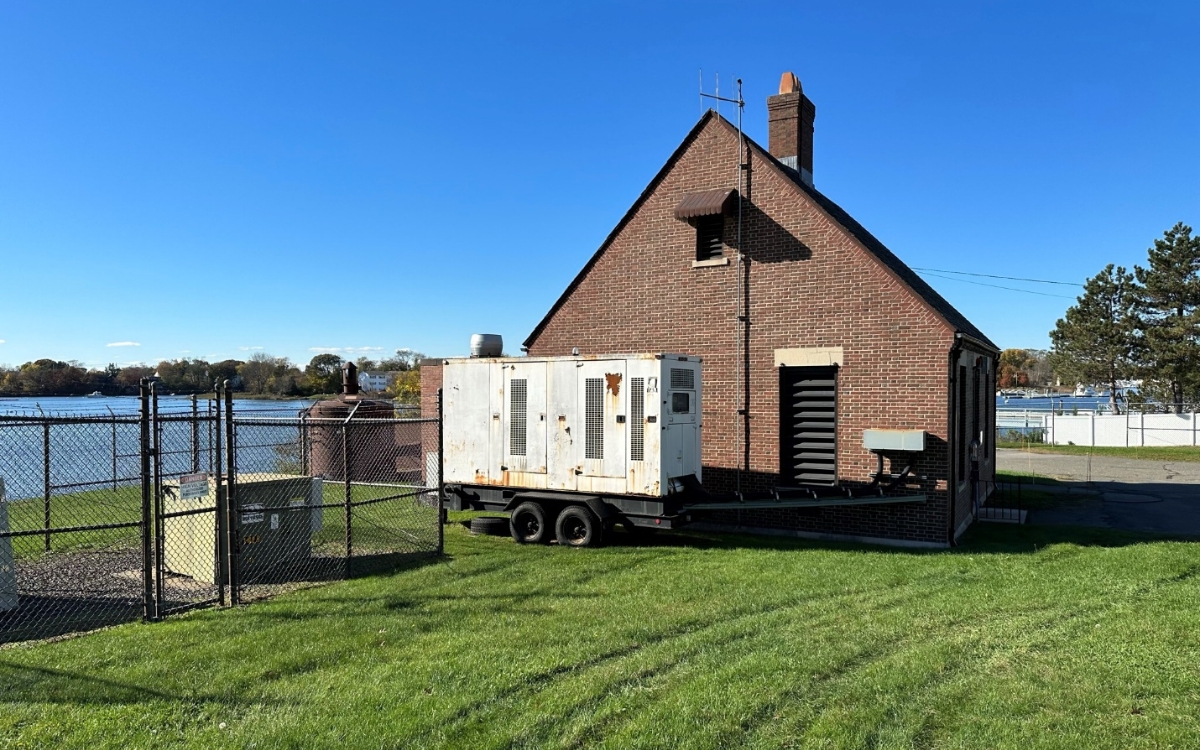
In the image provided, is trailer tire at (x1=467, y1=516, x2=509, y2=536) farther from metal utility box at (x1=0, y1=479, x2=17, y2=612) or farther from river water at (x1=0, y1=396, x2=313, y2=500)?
metal utility box at (x1=0, y1=479, x2=17, y2=612)

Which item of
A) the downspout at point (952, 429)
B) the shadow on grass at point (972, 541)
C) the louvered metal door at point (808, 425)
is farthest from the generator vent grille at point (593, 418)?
the downspout at point (952, 429)

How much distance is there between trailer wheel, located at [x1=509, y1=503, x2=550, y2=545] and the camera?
40.4ft

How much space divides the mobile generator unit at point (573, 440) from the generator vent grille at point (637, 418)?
15mm

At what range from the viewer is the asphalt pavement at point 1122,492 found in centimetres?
1491

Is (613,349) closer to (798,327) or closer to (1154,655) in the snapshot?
(798,327)

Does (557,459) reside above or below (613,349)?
below

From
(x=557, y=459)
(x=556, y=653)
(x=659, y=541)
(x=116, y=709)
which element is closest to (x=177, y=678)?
(x=116, y=709)

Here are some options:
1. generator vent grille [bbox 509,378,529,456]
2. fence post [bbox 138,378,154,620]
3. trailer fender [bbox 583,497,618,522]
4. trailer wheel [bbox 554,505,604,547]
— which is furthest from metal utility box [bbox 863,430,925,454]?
fence post [bbox 138,378,154,620]

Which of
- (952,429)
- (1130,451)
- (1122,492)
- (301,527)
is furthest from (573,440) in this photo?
(1130,451)

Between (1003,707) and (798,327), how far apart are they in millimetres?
8638

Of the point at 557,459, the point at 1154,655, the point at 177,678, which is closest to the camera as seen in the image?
the point at 177,678

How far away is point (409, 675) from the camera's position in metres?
5.82

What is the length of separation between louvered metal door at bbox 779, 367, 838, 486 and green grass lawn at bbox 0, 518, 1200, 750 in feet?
12.1

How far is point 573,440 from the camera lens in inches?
480
